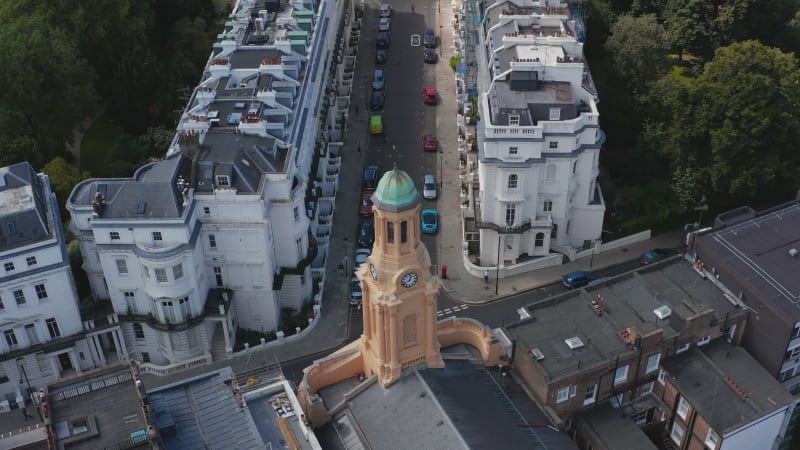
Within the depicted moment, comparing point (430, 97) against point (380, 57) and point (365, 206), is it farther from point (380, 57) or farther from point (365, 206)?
point (365, 206)

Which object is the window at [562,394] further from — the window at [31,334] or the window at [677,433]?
the window at [31,334]

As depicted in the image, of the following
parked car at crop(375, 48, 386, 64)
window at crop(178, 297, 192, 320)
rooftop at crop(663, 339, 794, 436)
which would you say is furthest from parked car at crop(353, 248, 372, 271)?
parked car at crop(375, 48, 386, 64)

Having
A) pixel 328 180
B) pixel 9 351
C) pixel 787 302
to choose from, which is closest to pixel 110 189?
pixel 9 351

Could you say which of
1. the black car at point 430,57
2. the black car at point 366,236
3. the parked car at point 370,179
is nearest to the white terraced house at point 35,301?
the black car at point 366,236

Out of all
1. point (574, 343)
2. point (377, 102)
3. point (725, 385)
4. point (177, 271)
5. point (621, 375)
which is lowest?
point (725, 385)

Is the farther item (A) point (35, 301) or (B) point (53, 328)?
(B) point (53, 328)

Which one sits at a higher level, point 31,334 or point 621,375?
point 621,375

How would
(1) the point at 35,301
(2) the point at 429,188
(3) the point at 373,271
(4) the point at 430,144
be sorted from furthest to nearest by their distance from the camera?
(4) the point at 430,144 < (2) the point at 429,188 < (1) the point at 35,301 < (3) the point at 373,271

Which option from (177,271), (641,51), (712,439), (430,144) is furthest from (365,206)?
(712,439)
